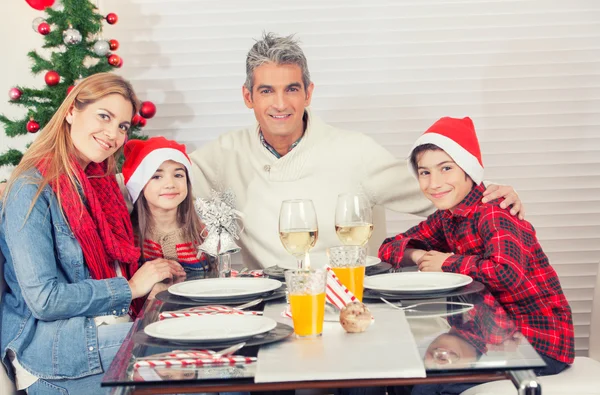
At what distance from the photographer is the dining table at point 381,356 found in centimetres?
128

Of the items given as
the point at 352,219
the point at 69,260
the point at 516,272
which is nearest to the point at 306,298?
the point at 352,219

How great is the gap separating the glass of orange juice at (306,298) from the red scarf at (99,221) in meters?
0.90

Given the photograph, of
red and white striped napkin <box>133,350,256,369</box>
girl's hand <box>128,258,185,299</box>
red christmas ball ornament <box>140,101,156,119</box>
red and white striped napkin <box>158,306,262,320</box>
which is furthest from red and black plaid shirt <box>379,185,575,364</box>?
red christmas ball ornament <box>140,101,156,119</box>

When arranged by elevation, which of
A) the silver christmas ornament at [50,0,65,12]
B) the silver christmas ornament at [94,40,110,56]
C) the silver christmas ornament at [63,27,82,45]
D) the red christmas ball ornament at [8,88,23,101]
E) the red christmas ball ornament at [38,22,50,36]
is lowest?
the red christmas ball ornament at [8,88,23,101]

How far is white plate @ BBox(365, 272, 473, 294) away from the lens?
1.79 metres

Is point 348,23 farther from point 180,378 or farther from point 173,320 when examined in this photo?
point 180,378

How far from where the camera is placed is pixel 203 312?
1680 mm

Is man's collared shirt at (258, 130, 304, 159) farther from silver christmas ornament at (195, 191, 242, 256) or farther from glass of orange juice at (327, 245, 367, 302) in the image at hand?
glass of orange juice at (327, 245, 367, 302)

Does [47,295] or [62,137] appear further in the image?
[62,137]

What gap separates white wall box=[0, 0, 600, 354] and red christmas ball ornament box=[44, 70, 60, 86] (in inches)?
21.9

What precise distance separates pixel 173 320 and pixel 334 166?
1482 millimetres

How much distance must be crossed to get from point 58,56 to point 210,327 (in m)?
2.07

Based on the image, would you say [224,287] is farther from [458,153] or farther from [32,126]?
[32,126]

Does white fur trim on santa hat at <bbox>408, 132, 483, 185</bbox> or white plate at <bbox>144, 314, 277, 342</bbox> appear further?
white fur trim on santa hat at <bbox>408, 132, 483, 185</bbox>
